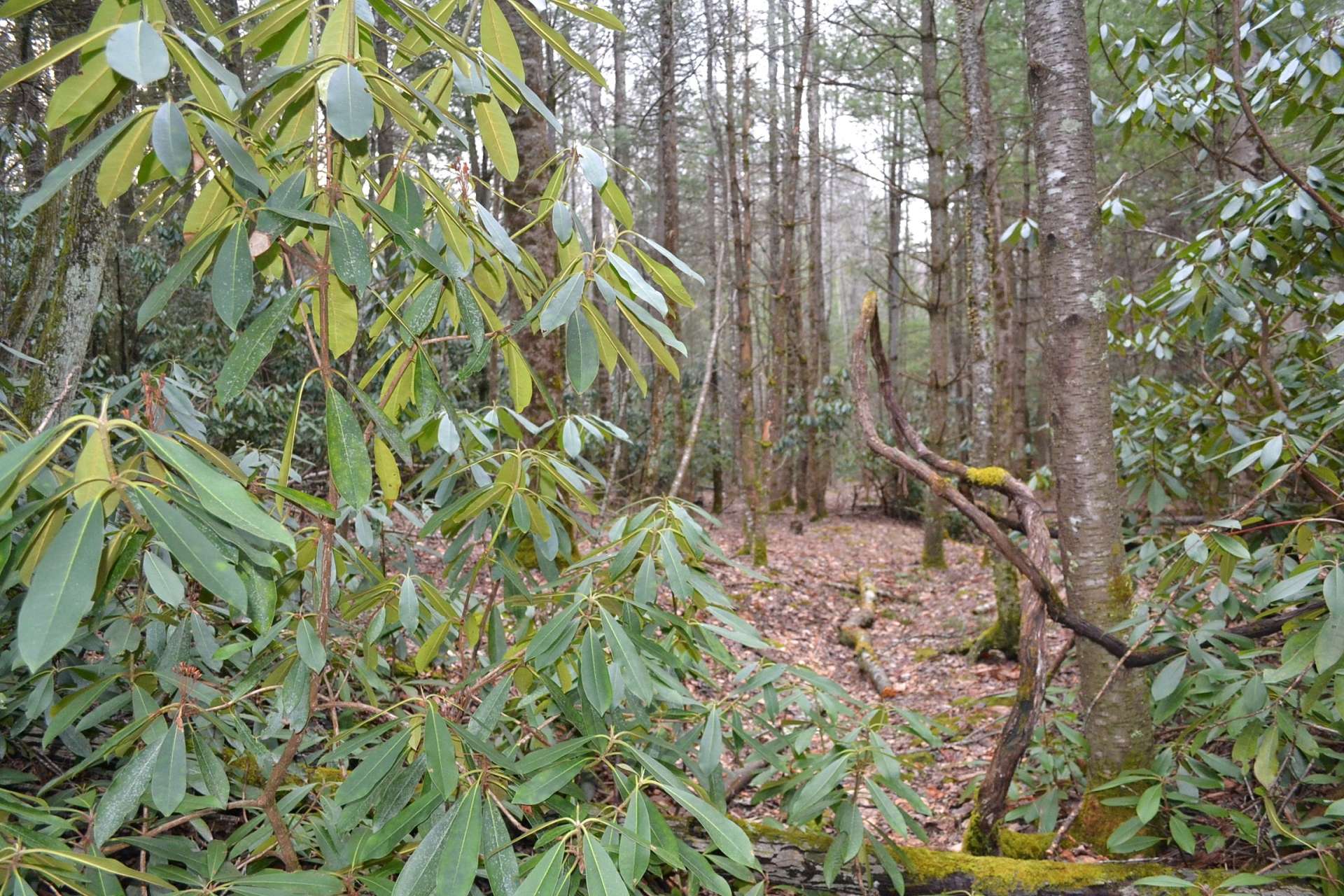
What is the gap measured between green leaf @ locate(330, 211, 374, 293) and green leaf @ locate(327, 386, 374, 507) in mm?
198

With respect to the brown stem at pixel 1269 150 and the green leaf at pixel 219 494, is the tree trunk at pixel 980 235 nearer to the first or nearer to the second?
the brown stem at pixel 1269 150

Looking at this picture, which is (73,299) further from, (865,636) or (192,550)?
(865,636)

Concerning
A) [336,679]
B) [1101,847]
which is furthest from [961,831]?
[336,679]

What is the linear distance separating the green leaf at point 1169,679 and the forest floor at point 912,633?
2.80 feet

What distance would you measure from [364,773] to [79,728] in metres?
0.67

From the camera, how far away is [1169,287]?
3.49m

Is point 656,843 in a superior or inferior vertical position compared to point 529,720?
superior

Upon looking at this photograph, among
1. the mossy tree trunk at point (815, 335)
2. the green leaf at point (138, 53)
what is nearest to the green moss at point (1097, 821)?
the green leaf at point (138, 53)

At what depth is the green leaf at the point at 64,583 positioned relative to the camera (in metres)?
0.82

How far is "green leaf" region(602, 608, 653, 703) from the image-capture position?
147 centimetres

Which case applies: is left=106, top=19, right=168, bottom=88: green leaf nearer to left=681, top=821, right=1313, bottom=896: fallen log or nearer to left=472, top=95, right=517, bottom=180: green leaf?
left=472, top=95, right=517, bottom=180: green leaf

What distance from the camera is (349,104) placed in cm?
110

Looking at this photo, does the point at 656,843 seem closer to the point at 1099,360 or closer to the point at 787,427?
the point at 1099,360

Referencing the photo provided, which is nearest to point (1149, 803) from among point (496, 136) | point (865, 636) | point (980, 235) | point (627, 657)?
point (627, 657)
